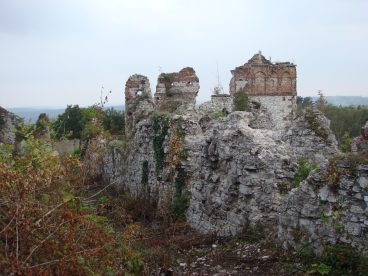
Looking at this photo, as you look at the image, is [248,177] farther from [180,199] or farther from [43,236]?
[43,236]

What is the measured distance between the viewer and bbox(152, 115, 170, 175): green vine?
12293mm

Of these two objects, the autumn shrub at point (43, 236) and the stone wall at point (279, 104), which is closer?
the autumn shrub at point (43, 236)

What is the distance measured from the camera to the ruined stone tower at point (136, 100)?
68.8 ft

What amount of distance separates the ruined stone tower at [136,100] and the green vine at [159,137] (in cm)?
765

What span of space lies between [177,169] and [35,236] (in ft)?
21.1

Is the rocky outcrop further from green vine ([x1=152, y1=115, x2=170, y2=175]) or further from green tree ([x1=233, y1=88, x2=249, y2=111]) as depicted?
green tree ([x1=233, y1=88, x2=249, y2=111])

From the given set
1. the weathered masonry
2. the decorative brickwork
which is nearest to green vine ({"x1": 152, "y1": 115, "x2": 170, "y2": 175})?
the weathered masonry

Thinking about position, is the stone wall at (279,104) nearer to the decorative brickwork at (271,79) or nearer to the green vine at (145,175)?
the decorative brickwork at (271,79)

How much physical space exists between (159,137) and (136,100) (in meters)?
9.31

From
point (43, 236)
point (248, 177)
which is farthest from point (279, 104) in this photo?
point (43, 236)

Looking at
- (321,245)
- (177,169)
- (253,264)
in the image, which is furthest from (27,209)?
(177,169)

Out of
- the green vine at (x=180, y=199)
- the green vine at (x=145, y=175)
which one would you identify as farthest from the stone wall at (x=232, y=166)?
the green vine at (x=180, y=199)

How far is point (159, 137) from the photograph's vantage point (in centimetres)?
1257

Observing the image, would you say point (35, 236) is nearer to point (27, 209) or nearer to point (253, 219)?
point (27, 209)
